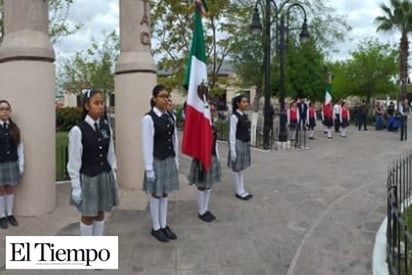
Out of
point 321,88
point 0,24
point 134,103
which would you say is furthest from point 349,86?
point 134,103

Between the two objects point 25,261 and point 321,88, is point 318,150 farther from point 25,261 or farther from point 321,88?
point 321,88

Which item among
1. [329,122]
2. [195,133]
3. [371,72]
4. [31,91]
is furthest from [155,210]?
[371,72]

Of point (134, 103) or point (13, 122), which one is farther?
point (134, 103)

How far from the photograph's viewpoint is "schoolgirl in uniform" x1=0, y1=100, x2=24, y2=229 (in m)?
6.28

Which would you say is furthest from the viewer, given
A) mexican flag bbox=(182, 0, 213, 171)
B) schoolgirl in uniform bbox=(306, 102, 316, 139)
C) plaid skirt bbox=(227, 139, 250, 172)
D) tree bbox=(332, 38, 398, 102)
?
tree bbox=(332, 38, 398, 102)

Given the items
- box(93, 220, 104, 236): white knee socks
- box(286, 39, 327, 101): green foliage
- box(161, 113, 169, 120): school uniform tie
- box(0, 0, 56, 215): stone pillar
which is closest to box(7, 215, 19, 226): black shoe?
box(0, 0, 56, 215): stone pillar

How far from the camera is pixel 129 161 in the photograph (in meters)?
8.89

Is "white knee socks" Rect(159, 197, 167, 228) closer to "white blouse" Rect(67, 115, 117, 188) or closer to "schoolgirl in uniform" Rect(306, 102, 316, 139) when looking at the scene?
"white blouse" Rect(67, 115, 117, 188)

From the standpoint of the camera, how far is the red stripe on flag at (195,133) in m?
6.70

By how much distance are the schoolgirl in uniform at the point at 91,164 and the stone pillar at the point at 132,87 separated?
12.6ft

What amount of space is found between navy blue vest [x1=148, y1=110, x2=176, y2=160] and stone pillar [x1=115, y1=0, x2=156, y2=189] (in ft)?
10.3

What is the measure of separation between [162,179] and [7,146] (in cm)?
227

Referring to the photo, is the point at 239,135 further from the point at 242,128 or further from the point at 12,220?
the point at 12,220

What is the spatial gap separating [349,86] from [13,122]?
1238 inches
